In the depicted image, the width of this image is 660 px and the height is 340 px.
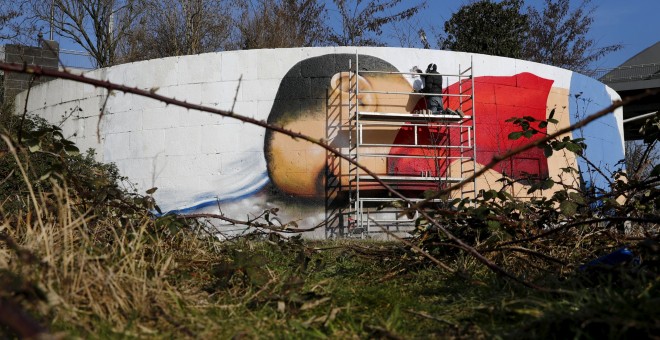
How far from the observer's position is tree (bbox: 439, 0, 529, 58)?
48.8 feet

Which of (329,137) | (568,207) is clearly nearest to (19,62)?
(329,137)

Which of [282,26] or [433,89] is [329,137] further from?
[282,26]

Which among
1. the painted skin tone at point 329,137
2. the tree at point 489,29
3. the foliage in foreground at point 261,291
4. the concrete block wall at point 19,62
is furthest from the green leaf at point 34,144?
the tree at point 489,29

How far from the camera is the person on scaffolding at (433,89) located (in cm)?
938

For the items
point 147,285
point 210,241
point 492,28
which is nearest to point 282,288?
point 147,285

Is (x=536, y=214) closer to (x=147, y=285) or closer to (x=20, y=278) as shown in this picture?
(x=147, y=285)

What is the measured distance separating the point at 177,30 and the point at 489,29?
9152 mm

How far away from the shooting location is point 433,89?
30.8ft

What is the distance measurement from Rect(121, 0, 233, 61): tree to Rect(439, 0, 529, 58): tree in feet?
23.2

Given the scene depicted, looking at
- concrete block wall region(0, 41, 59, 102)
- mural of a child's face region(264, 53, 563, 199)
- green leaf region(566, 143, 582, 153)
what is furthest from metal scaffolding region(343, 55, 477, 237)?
concrete block wall region(0, 41, 59, 102)

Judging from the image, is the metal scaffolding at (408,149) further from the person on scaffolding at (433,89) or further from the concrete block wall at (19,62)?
the concrete block wall at (19,62)

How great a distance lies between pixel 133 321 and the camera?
1.74 metres

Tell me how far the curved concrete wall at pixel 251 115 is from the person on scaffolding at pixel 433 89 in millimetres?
208

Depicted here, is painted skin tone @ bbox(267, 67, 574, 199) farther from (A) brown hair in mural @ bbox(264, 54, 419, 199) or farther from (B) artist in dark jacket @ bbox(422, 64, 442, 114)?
(B) artist in dark jacket @ bbox(422, 64, 442, 114)
